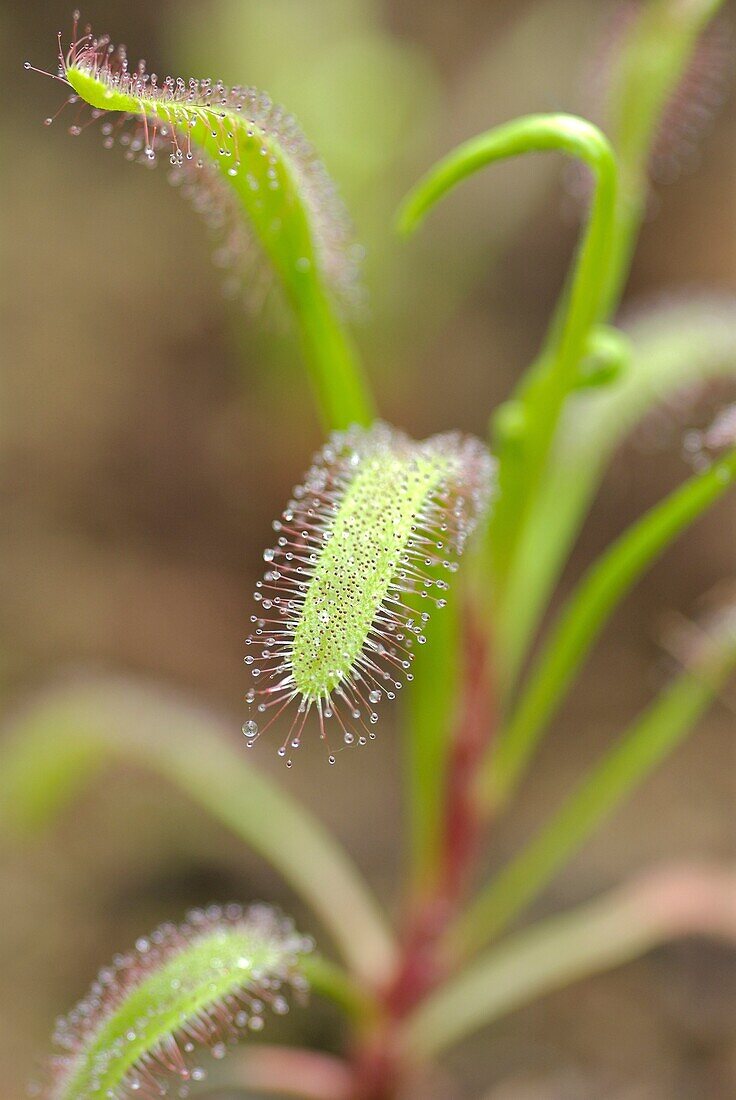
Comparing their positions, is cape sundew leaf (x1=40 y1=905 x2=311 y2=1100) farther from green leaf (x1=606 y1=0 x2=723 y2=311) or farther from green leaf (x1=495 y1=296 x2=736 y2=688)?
green leaf (x1=606 y1=0 x2=723 y2=311)

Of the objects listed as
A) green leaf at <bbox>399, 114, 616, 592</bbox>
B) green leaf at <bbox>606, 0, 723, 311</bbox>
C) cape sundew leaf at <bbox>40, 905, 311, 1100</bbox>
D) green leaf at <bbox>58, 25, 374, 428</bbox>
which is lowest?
cape sundew leaf at <bbox>40, 905, 311, 1100</bbox>

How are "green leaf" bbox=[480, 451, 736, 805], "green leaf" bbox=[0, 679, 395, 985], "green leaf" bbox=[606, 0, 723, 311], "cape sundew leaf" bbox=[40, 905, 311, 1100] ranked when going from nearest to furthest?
1. "cape sundew leaf" bbox=[40, 905, 311, 1100]
2. "green leaf" bbox=[480, 451, 736, 805]
3. "green leaf" bbox=[606, 0, 723, 311]
4. "green leaf" bbox=[0, 679, 395, 985]

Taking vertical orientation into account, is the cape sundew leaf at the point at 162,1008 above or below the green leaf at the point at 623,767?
below

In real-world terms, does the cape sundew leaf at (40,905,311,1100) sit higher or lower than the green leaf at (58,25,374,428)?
lower

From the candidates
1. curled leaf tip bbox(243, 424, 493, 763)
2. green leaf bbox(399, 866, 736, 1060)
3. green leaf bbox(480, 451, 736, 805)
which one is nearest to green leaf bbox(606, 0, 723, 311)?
green leaf bbox(480, 451, 736, 805)

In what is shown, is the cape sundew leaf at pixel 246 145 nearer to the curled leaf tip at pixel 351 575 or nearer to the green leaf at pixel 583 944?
the curled leaf tip at pixel 351 575

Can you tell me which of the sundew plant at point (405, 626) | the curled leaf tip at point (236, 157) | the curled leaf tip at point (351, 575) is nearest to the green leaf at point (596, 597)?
the sundew plant at point (405, 626)

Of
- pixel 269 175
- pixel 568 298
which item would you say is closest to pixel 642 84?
pixel 568 298
